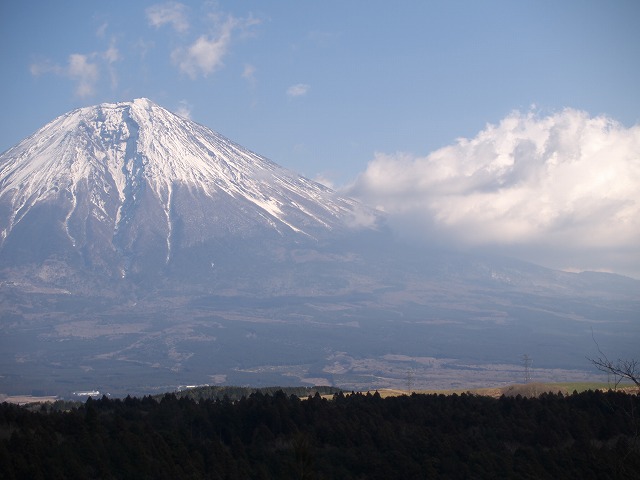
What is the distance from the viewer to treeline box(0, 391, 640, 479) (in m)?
38.7

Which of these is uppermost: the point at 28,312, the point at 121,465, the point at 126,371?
the point at 28,312

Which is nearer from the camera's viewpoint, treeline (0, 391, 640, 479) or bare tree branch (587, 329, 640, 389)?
bare tree branch (587, 329, 640, 389)

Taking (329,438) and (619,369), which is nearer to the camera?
(619,369)

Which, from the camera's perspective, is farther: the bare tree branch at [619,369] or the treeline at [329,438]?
the treeline at [329,438]

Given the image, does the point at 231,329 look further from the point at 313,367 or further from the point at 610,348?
the point at 610,348

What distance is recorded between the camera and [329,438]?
48312 mm

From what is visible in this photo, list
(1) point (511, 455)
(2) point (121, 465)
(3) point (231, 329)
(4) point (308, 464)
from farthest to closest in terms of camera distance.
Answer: (3) point (231, 329)
(1) point (511, 455)
(2) point (121, 465)
(4) point (308, 464)

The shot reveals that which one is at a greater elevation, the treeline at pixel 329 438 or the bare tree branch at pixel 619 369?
the bare tree branch at pixel 619 369

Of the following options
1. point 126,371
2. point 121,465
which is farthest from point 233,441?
point 126,371

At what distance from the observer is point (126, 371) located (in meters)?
144

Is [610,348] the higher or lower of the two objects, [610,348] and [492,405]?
the higher

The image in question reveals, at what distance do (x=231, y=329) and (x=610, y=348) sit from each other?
7541cm

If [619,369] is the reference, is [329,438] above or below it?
below

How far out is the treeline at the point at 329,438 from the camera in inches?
1524
